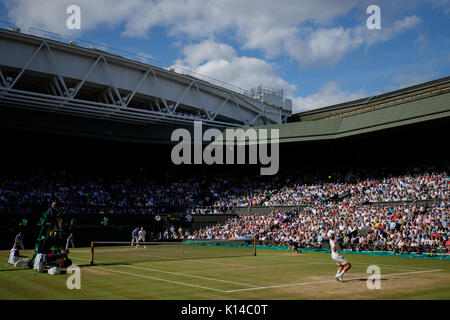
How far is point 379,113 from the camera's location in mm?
40688

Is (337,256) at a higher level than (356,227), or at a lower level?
lower

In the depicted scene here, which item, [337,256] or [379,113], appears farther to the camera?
[379,113]

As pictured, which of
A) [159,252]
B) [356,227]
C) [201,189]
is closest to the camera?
[159,252]

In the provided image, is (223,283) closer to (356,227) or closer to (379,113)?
(356,227)

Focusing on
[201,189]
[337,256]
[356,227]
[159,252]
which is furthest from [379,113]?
[337,256]

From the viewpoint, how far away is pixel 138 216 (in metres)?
47.5

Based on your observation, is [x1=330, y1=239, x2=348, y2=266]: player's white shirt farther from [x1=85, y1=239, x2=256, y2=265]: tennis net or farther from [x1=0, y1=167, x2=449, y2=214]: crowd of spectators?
[x1=0, y1=167, x2=449, y2=214]: crowd of spectators

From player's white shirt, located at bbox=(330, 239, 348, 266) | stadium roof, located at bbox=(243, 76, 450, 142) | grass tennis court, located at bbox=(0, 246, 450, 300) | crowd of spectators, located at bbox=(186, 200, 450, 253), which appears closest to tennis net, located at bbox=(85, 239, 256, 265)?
crowd of spectators, located at bbox=(186, 200, 450, 253)

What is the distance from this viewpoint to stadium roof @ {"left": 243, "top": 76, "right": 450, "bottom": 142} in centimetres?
3634

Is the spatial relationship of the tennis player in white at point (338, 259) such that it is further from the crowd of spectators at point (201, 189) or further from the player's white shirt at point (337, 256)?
the crowd of spectators at point (201, 189)

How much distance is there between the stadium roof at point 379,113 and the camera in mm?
36344

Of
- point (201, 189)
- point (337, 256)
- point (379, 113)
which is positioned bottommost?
point (337, 256)

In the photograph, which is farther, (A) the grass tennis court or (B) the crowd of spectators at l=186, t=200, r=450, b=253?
(B) the crowd of spectators at l=186, t=200, r=450, b=253
